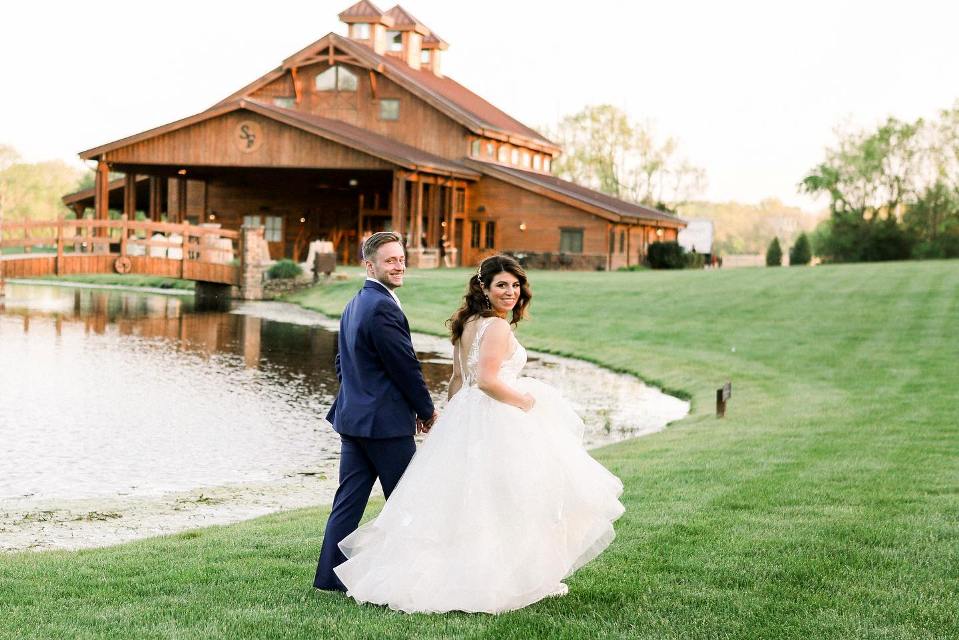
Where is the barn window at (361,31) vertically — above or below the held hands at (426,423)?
above

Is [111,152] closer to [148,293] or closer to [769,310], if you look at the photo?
[148,293]

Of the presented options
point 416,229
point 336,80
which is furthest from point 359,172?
point 336,80

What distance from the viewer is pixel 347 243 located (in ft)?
157

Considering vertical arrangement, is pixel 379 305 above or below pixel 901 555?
above

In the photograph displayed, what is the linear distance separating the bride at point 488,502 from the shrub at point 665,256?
45.3 meters

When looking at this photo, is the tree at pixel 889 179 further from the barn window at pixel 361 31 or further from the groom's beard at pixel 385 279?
the groom's beard at pixel 385 279

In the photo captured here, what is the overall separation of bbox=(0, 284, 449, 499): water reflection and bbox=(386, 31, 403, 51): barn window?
2717 cm

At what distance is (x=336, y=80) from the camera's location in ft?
157

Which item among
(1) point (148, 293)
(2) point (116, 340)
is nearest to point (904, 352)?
(2) point (116, 340)

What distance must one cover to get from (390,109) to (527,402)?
140 feet

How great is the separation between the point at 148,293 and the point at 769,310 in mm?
22456

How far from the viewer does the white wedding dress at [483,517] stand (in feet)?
18.5

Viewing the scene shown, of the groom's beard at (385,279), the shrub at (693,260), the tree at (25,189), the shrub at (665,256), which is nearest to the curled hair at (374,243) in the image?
the groom's beard at (385,279)

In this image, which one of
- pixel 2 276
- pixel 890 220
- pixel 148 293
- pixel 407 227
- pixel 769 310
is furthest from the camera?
pixel 890 220
